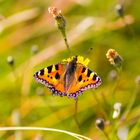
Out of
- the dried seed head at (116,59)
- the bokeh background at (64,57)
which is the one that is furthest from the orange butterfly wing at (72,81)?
the bokeh background at (64,57)

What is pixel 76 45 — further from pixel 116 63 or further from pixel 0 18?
pixel 116 63

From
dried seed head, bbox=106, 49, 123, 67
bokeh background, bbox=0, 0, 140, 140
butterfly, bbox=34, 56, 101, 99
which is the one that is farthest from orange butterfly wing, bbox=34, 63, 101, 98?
bokeh background, bbox=0, 0, 140, 140

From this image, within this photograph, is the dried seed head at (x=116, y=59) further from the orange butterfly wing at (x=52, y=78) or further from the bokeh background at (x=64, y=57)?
the bokeh background at (x=64, y=57)

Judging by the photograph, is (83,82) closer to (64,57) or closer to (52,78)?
(52,78)

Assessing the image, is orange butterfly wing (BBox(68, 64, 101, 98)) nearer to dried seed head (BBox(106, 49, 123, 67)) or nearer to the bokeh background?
dried seed head (BBox(106, 49, 123, 67))

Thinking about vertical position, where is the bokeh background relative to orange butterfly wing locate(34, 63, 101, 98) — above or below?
above

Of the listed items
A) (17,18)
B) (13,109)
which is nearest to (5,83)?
(13,109)
